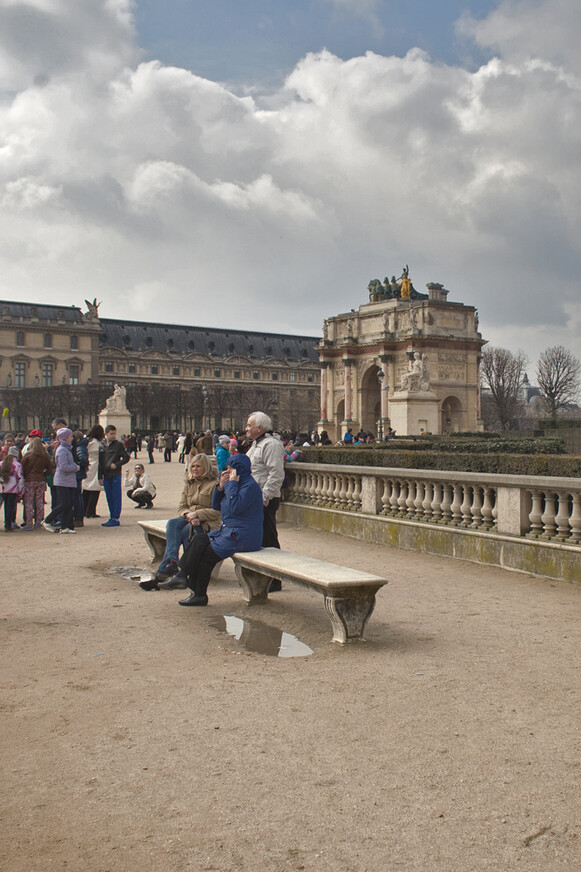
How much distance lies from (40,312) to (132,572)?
10787 cm

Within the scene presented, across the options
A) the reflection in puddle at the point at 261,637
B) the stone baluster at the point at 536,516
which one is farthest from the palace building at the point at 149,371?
the reflection in puddle at the point at 261,637

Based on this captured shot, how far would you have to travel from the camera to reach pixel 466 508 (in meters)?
9.91

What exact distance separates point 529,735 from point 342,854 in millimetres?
1535

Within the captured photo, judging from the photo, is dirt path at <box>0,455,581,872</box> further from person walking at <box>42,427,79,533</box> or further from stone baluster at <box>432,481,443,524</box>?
person walking at <box>42,427,79,533</box>

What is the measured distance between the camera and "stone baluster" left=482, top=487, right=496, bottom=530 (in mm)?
9555

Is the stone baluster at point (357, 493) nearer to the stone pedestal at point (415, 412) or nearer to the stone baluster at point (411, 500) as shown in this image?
the stone baluster at point (411, 500)

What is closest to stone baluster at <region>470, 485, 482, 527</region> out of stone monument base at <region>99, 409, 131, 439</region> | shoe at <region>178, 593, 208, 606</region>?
shoe at <region>178, 593, 208, 606</region>

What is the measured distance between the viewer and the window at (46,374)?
108 m

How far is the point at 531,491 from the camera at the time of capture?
29.3ft

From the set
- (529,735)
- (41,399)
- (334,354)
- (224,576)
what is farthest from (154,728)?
(41,399)

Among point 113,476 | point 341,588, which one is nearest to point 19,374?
point 113,476

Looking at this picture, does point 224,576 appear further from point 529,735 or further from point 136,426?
point 136,426

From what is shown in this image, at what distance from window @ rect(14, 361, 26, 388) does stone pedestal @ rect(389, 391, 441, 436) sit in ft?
295

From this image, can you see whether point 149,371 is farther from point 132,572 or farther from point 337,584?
point 337,584
